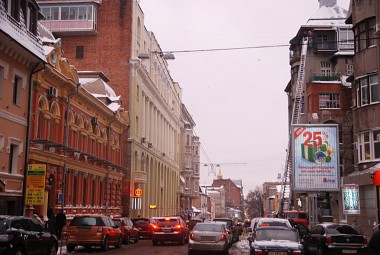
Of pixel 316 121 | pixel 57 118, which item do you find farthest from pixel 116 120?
pixel 316 121

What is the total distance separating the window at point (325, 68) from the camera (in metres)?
52.9

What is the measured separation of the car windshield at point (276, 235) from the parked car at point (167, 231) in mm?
11343

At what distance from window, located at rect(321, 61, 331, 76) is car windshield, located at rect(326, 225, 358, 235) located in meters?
34.5

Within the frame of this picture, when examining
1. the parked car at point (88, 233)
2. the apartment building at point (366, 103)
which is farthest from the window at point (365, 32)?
the parked car at point (88, 233)

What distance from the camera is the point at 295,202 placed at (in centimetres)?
5694

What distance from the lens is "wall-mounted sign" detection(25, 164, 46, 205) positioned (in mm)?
22469

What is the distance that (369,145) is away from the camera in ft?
103

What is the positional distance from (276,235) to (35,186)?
10.8 metres

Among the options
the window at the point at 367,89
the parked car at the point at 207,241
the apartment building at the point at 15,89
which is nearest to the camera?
the parked car at the point at 207,241

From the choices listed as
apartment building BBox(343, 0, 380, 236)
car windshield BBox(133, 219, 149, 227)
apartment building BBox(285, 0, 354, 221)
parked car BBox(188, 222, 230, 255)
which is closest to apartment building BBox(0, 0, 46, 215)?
parked car BBox(188, 222, 230, 255)

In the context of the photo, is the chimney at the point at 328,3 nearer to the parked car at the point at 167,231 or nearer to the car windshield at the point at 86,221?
the parked car at the point at 167,231

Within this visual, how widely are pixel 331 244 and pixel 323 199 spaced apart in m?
29.3

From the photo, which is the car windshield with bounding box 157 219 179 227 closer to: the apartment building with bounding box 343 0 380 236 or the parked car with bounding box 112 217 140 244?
the parked car with bounding box 112 217 140 244

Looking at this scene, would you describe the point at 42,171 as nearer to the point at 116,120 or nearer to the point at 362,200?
the point at 362,200
